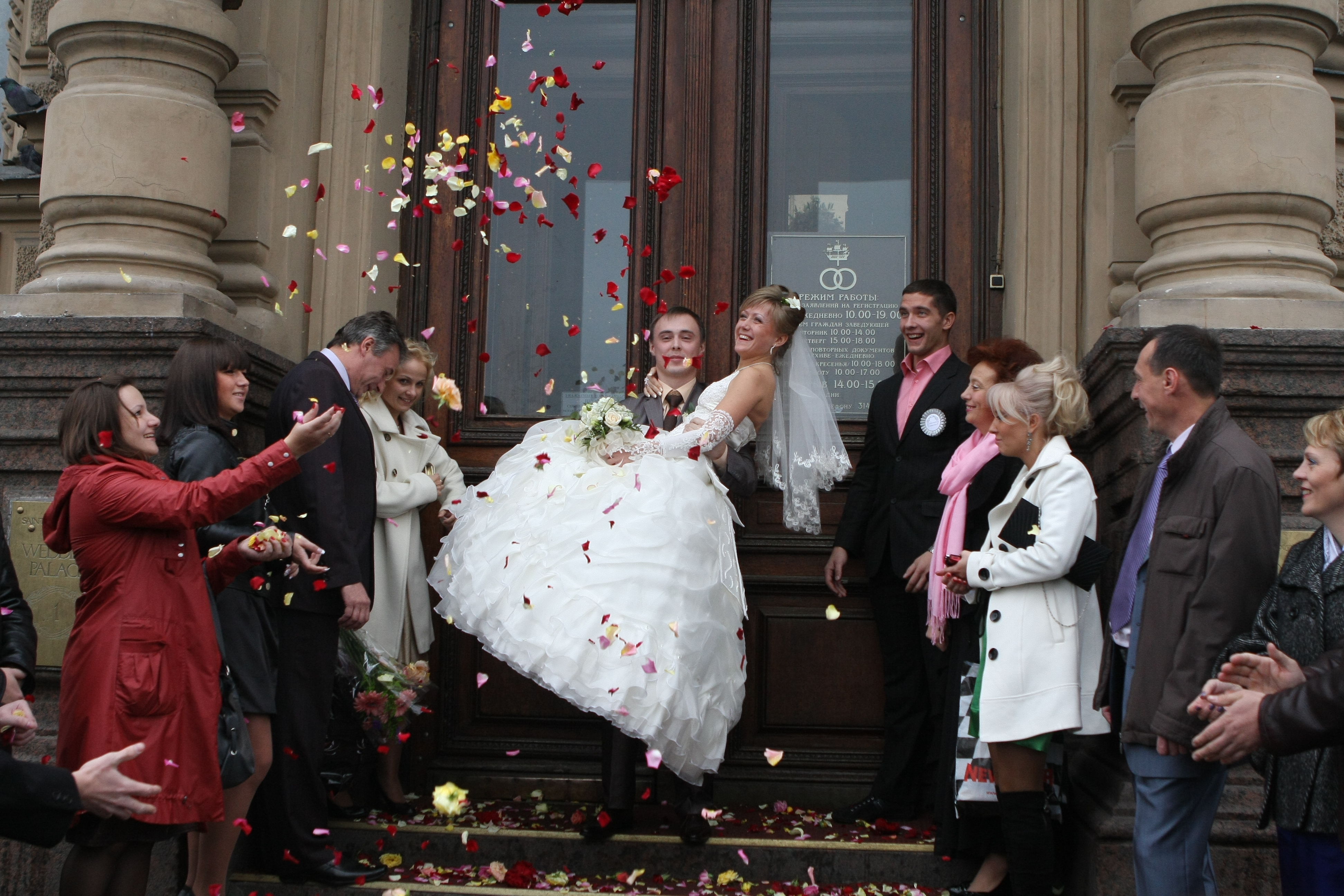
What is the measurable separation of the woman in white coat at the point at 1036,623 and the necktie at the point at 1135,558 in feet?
0.61

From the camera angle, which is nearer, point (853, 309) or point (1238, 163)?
point (1238, 163)

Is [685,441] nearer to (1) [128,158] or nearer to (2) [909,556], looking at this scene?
(2) [909,556]

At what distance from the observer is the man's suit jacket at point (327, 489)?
4613mm

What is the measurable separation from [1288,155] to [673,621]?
2.96 metres

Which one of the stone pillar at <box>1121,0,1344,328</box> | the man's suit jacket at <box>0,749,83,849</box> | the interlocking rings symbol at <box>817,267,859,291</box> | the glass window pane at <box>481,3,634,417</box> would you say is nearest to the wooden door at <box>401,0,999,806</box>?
the glass window pane at <box>481,3,634,417</box>

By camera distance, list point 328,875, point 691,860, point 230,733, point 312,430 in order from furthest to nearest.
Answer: point 691,860, point 328,875, point 230,733, point 312,430

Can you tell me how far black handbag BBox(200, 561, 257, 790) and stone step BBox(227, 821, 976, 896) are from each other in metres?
0.78

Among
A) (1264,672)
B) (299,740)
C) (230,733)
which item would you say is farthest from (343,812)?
(1264,672)

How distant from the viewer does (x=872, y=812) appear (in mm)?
5199

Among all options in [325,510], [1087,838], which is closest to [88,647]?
[325,510]

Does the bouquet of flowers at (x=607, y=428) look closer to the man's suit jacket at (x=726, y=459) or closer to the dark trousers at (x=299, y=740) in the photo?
the man's suit jacket at (x=726, y=459)

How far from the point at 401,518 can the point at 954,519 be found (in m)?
2.27

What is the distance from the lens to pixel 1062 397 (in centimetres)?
430

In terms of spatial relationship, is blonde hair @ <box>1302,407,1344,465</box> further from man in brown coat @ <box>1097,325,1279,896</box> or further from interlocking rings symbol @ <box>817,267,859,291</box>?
interlocking rings symbol @ <box>817,267,859,291</box>
